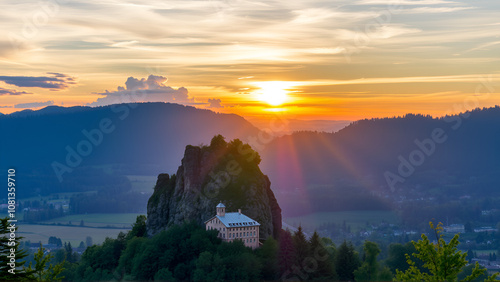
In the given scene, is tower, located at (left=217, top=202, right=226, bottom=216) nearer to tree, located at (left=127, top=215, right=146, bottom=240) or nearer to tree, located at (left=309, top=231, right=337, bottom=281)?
tree, located at (left=309, top=231, right=337, bottom=281)

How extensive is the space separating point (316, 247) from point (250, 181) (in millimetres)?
21872

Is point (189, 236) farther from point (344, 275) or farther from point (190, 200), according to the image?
point (344, 275)

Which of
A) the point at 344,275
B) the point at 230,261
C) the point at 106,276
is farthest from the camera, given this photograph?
the point at 106,276

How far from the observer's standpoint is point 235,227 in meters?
112

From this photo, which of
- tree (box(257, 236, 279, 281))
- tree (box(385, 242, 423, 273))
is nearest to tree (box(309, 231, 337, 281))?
tree (box(257, 236, 279, 281))

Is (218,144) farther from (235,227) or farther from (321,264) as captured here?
(321,264)

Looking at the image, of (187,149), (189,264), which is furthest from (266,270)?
(187,149)

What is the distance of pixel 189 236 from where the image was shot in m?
117

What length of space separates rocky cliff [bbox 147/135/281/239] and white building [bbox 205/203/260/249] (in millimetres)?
4225

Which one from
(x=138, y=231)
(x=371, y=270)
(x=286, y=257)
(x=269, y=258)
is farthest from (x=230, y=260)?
(x=138, y=231)

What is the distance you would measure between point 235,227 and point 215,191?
14490mm

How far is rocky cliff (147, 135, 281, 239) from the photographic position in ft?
403

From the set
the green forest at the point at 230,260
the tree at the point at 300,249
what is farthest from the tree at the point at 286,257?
the tree at the point at 300,249

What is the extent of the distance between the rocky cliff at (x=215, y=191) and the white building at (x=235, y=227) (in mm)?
4225
